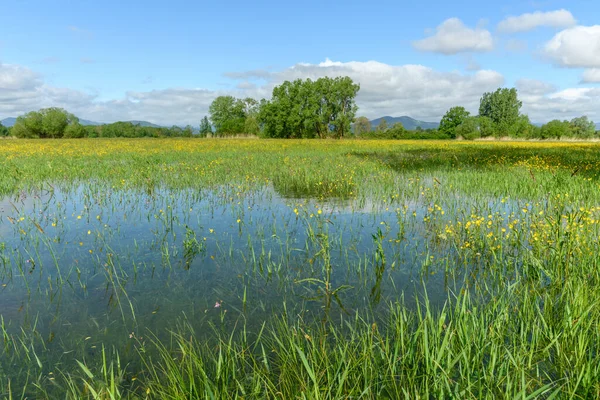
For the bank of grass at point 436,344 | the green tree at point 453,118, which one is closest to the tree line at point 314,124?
the green tree at point 453,118

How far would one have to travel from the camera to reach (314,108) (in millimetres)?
69750

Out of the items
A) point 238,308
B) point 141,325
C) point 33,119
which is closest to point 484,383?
point 238,308

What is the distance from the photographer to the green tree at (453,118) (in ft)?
310

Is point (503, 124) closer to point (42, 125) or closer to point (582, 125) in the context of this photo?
point (582, 125)

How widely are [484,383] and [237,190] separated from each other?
937 cm

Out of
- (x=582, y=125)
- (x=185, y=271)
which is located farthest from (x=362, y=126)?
(x=185, y=271)

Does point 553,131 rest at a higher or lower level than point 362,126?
lower

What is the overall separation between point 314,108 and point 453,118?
47991mm

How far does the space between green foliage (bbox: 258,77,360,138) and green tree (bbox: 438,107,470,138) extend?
127 ft

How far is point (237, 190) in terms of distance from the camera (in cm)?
1105

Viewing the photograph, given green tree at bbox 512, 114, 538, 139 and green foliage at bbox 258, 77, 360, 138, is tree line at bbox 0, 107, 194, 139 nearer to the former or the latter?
green foliage at bbox 258, 77, 360, 138

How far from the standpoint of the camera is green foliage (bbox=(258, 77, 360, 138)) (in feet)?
228

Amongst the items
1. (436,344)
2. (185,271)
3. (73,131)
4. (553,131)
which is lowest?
(185,271)

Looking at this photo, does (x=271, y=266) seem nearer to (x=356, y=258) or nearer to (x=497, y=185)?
(x=356, y=258)
